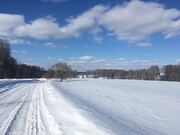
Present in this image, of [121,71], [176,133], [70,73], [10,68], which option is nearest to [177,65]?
[121,71]

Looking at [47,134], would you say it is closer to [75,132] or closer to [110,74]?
[75,132]

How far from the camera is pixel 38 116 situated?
34.4 feet

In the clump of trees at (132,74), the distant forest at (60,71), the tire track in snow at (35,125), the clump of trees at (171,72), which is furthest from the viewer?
the clump of trees at (132,74)

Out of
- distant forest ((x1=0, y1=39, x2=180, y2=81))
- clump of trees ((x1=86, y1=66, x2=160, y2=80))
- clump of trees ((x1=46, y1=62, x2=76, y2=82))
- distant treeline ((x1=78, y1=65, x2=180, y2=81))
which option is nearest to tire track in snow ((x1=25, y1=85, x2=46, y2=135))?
distant forest ((x1=0, y1=39, x2=180, y2=81))

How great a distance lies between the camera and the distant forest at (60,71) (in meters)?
77.2

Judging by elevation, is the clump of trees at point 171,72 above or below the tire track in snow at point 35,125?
above

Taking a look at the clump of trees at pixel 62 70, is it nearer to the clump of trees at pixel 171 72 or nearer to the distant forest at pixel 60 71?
the distant forest at pixel 60 71

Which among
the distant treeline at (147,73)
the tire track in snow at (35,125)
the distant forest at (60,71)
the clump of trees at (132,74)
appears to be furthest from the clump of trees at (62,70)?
the clump of trees at (132,74)

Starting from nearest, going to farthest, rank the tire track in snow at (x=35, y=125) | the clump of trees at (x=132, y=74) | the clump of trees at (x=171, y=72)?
the tire track in snow at (x=35, y=125) → the clump of trees at (x=171, y=72) → the clump of trees at (x=132, y=74)

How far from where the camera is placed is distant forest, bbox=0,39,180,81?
253 feet

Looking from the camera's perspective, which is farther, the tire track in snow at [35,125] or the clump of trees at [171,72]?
the clump of trees at [171,72]

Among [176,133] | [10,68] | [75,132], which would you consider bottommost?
[176,133]

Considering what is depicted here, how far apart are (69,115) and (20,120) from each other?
2.01 m

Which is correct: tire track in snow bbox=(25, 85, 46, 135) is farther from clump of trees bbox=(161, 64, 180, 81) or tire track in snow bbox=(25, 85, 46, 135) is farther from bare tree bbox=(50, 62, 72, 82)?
clump of trees bbox=(161, 64, 180, 81)
